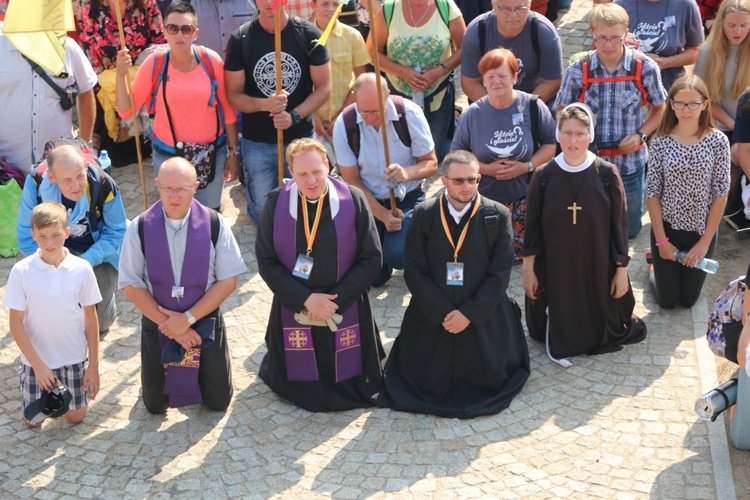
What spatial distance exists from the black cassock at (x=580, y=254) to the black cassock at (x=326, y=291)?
4.03 ft

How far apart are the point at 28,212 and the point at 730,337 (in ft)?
16.2

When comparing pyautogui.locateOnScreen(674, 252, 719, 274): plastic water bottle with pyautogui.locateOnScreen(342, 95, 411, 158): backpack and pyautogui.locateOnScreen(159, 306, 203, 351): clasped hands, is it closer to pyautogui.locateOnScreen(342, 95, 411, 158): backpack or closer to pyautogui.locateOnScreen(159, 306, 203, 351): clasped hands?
pyautogui.locateOnScreen(342, 95, 411, 158): backpack

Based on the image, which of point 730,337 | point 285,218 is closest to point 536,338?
Answer: point 730,337

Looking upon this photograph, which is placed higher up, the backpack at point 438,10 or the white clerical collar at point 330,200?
the backpack at point 438,10

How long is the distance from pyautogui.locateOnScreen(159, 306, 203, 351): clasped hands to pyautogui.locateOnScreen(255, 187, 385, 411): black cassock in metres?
0.59

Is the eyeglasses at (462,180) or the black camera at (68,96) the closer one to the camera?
the eyeglasses at (462,180)

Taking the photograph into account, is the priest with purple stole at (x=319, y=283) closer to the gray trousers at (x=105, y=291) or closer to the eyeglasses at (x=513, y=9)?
the gray trousers at (x=105, y=291)

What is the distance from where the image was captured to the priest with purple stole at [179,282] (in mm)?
7227

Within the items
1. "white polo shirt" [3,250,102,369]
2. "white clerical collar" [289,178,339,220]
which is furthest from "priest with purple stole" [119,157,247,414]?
"white clerical collar" [289,178,339,220]

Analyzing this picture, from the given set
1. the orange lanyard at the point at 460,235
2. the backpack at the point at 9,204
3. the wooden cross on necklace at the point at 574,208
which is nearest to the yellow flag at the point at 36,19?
the backpack at the point at 9,204

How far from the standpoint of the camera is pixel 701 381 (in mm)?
7617

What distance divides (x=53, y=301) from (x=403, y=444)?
2424 mm

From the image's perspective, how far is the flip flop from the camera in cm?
720

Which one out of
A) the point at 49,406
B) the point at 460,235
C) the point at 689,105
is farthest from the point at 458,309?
the point at 49,406
